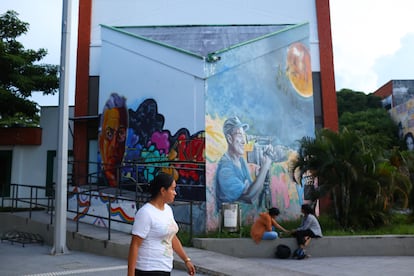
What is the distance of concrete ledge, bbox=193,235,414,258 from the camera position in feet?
32.2

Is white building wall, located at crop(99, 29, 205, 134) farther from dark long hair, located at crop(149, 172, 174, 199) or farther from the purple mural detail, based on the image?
dark long hair, located at crop(149, 172, 174, 199)

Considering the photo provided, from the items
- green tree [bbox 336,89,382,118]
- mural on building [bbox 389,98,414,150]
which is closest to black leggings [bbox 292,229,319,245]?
mural on building [bbox 389,98,414,150]

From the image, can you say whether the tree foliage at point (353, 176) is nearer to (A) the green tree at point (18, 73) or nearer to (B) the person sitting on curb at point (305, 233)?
(B) the person sitting on curb at point (305, 233)

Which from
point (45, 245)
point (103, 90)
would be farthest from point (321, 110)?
point (45, 245)

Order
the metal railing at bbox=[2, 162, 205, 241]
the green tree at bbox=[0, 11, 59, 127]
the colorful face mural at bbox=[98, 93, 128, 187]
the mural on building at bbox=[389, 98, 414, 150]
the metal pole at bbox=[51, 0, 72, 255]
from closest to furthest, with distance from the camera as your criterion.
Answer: the metal pole at bbox=[51, 0, 72, 255]
the metal railing at bbox=[2, 162, 205, 241]
the colorful face mural at bbox=[98, 93, 128, 187]
the green tree at bbox=[0, 11, 59, 127]
the mural on building at bbox=[389, 98, 414, 150]

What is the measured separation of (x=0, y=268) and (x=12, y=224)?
19.0 feet

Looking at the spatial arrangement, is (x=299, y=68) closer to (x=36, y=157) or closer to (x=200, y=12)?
(x=200, y=12)

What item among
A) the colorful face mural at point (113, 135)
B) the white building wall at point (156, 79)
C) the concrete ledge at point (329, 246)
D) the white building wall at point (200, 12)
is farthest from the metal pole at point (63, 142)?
the white building wall at point (200, 12)

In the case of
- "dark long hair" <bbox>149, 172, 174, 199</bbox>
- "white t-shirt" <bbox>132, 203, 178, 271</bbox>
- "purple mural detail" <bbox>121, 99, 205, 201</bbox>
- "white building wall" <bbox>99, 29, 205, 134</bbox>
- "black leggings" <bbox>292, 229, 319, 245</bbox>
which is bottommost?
"black leggings" <bbox>292, 229, 319, 245</bbox>

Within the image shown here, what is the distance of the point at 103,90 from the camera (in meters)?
16.3

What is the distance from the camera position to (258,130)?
13344mm

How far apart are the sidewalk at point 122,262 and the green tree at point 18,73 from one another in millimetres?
7997

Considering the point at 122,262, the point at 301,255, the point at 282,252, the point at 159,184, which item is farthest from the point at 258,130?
the point at 159,184

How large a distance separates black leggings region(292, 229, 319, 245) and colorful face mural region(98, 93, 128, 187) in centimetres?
781
